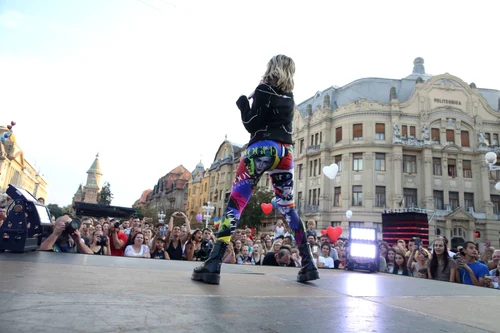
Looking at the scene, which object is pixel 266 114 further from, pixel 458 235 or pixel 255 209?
pixel 255 209

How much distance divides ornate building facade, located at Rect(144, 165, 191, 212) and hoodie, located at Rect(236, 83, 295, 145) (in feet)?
206

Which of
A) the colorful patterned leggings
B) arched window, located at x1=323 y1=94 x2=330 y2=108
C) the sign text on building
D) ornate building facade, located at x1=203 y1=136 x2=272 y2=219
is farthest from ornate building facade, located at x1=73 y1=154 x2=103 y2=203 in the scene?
the colorful patterned leggings

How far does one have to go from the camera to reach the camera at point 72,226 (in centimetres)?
442

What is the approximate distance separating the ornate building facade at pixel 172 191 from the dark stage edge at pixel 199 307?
6334 centimetres

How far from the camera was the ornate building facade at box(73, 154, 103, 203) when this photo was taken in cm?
14438

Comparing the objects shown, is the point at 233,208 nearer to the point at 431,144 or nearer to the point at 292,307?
the point at 292,307

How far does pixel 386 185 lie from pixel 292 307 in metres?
34.4

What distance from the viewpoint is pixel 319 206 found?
35.5 m

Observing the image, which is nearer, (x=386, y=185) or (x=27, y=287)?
(x=27, y=287)

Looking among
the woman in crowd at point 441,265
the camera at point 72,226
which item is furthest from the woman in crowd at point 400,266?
the camera at point 72,226

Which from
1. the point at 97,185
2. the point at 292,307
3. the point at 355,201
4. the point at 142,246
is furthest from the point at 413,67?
the point at 97,185

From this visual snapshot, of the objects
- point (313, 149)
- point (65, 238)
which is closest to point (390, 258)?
point (65, 238)

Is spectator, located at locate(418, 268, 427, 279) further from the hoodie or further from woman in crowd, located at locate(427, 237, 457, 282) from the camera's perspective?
the hoodie

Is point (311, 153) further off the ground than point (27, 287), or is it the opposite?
point (311, 153)
